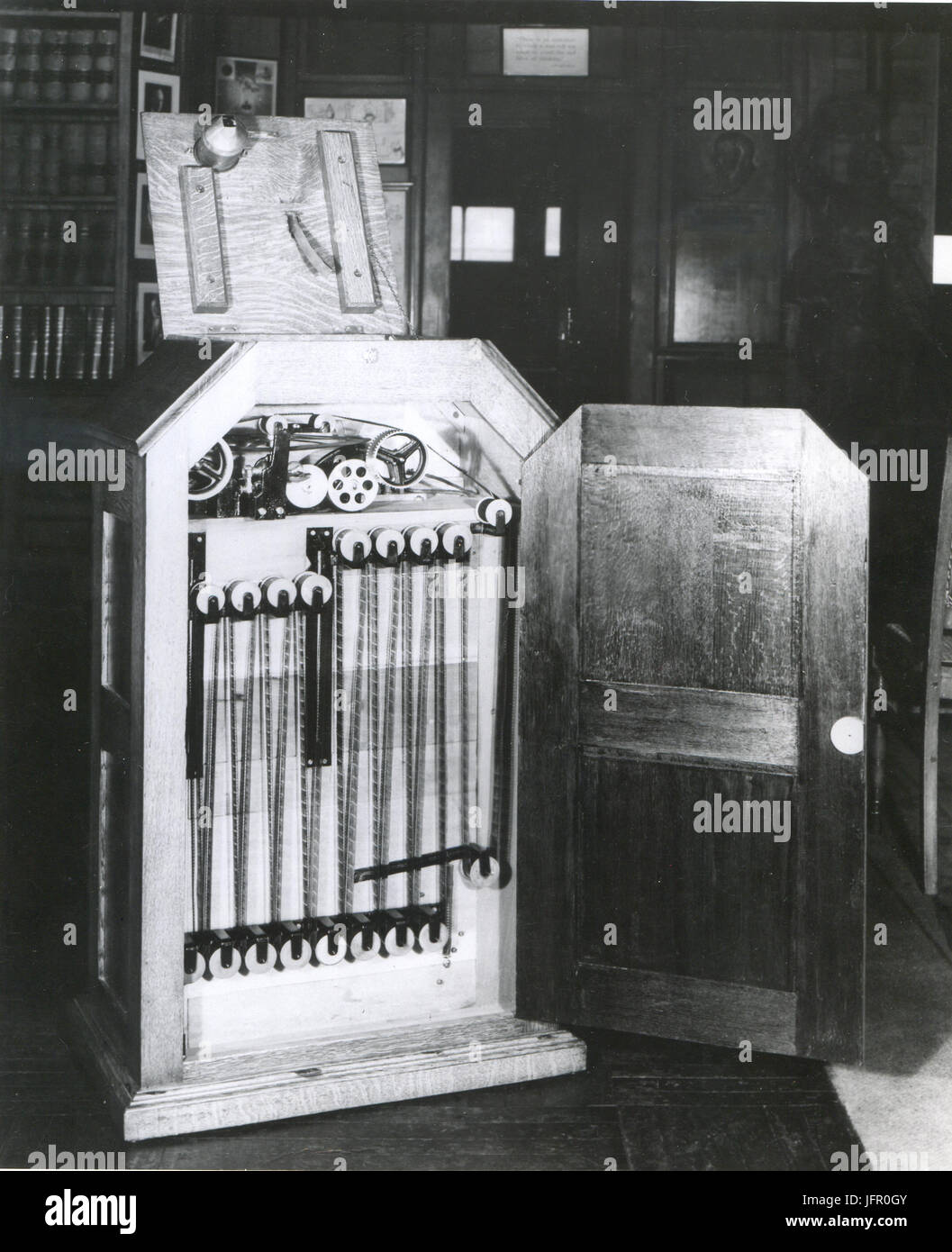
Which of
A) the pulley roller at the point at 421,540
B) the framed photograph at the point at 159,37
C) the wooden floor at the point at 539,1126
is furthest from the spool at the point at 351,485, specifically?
the framed photograph at the point at 159,37

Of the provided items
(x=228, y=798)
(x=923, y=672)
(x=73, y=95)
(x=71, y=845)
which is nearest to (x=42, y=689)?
(x=71, y=845)

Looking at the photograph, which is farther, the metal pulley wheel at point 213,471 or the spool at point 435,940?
the spool at point 435,940

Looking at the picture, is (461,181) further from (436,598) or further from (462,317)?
(436,598)

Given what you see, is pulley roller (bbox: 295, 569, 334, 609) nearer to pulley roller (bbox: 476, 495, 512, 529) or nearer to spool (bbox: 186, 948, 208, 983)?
pulley roller (bbox: 476, 495, 512, 529)

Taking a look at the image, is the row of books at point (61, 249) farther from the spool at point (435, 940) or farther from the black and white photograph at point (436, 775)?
the spool at point (435, 940)

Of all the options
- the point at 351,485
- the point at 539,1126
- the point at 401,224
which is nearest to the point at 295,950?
the point at 539,1126

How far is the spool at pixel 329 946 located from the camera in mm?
3240

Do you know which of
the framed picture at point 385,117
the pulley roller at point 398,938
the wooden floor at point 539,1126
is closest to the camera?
the wooden floor at point 539,1126

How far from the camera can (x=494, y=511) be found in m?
3.25

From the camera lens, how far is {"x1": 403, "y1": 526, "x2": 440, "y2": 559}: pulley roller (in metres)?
3.21

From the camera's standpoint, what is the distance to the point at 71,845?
4.65 m

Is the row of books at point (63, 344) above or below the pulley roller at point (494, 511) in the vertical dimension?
above

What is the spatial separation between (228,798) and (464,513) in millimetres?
794

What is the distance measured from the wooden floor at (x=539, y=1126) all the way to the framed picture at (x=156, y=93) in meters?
4.34
